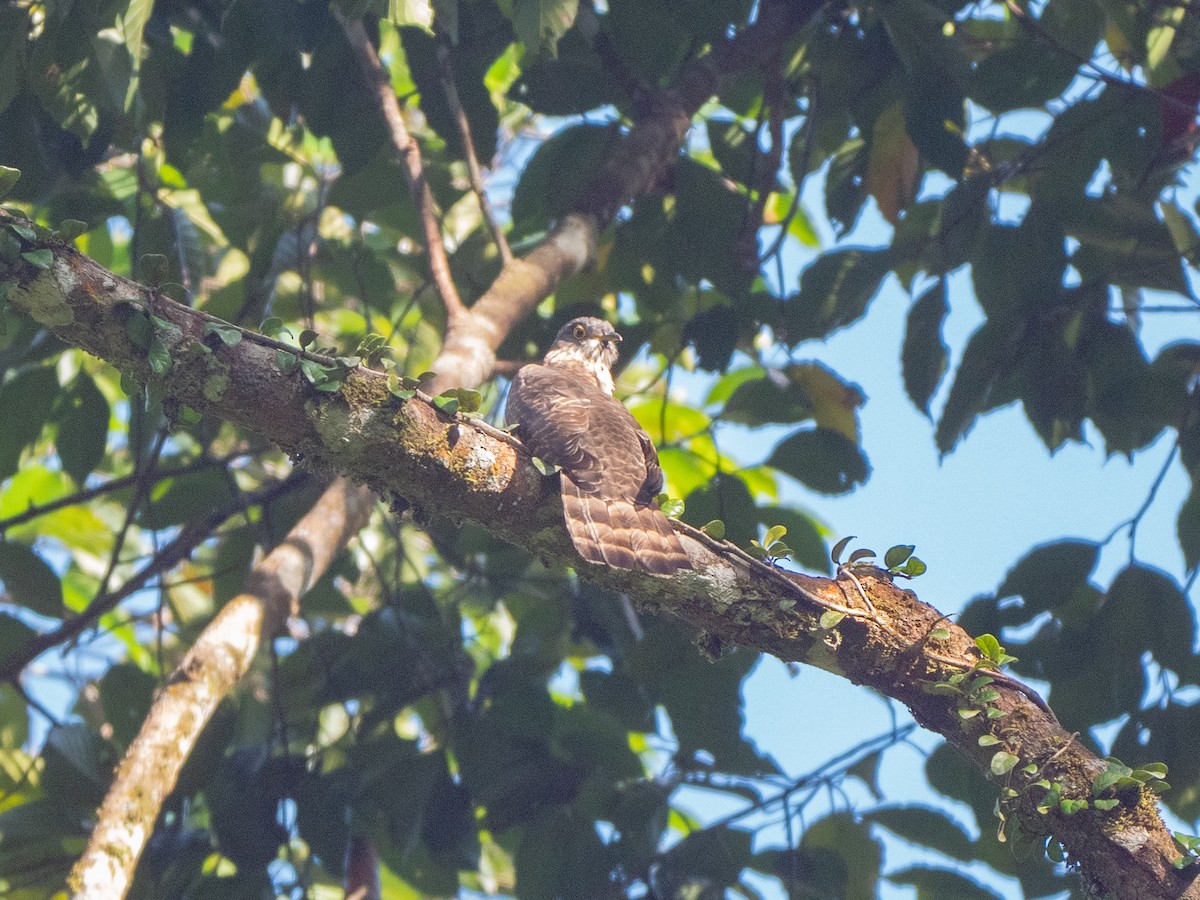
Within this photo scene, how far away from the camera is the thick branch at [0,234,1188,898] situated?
267 centimetres

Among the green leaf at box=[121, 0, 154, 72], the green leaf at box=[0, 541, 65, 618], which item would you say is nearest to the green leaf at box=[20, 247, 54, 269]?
the green leaf at box=[121, 0, 154, 72]

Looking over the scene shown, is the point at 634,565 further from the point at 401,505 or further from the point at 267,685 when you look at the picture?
the point at 267,685

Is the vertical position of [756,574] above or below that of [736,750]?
below

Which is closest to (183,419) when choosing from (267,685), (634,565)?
(634,565)

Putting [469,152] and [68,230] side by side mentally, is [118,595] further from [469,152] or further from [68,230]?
[469,152]

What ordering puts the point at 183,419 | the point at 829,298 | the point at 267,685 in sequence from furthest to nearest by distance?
the point at 267,685, the point at 829,298, the point at 183,419

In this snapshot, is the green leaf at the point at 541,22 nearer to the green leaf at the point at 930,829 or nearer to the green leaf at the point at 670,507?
the green leaf at the point at 670,507

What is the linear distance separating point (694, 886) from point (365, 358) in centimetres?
263

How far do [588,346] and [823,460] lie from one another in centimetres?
123

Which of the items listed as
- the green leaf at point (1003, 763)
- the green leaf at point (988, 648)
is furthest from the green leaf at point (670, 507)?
the green leaf at point (1003, 763)

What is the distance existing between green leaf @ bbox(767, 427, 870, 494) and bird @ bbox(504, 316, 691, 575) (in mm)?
857

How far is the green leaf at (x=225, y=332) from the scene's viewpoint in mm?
2715

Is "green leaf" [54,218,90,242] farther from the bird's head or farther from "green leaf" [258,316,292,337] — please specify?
the bird's head

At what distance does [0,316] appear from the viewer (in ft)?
8.57
